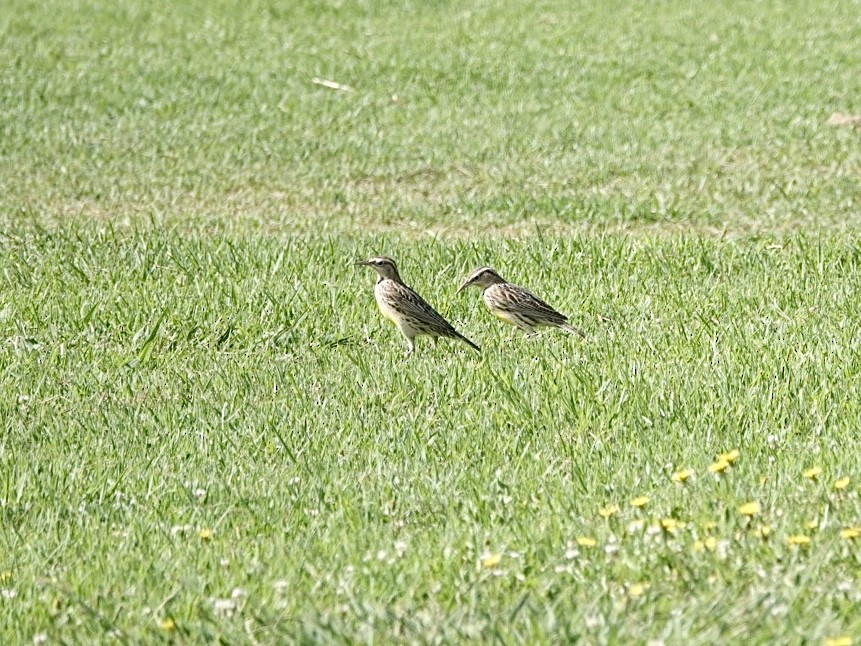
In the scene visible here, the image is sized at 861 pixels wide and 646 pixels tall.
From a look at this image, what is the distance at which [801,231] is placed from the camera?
11.1 metres

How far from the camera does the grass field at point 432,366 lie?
14.9 feet

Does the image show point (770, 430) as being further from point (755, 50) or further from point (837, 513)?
point (755, 50)

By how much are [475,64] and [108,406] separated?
13061mm

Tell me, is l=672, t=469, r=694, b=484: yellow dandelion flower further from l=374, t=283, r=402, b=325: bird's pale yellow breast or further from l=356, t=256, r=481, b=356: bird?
l=374, t=283, r=402, b=325: bird's pale yellow breast

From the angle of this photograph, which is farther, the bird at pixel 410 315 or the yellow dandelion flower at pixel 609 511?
the bird at pixel 410 315

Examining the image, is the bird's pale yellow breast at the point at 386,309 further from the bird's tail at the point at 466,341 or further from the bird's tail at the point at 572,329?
the bird's tail at the point at 572,329

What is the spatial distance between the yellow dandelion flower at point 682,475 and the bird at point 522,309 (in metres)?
2.75

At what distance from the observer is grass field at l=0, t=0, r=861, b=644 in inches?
179

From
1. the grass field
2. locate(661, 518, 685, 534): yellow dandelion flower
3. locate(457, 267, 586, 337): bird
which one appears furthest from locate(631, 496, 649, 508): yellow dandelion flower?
locate(457, 267, 586, 337): bird

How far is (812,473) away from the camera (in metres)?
5.14

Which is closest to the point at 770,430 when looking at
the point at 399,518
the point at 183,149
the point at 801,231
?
the point at 399,518

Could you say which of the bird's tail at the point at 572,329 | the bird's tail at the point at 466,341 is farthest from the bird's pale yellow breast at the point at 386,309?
Answer: the bird's tail at the point at 572,329

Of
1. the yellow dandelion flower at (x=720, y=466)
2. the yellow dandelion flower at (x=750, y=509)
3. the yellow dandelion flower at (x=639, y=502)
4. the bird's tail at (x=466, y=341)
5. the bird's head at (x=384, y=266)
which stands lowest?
the bird's tail at (x=466, y=341)

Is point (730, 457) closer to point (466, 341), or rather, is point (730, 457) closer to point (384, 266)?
point (466, 341)
